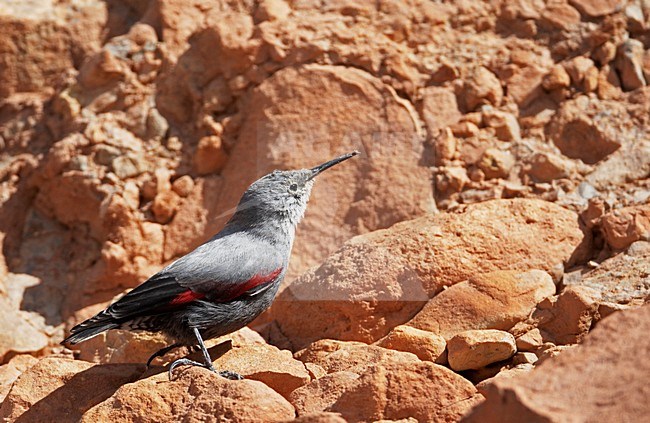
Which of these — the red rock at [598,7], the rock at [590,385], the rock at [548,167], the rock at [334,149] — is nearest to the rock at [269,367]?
the rock at [590,385]

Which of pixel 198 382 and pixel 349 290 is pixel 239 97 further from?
pixel 198 382

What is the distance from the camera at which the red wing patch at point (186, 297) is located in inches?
176

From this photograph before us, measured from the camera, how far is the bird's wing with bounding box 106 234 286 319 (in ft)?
14.8

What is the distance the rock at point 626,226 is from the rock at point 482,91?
1.51m

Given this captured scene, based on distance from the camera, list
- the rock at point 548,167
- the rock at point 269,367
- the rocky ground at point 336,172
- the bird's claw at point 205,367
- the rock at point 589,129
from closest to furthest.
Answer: the bird's claw at point 205,367
the rock at point 269,367
the rocky ground at point 336,172
the rock at point 548,167
the rock at point 589,129

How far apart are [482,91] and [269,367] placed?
9.99ft

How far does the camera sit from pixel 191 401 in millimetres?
3869

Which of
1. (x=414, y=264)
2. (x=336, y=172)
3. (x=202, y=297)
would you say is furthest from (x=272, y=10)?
(x=202, y=297)

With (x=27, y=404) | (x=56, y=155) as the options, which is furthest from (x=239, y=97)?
(x=27, y=404)

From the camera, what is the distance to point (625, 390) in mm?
2758

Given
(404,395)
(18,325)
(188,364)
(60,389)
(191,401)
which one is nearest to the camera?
(404,395)

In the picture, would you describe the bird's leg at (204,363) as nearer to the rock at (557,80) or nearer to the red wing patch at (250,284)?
the red wing patch at (250,284)

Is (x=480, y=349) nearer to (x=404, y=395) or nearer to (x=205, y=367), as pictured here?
(x=404, y=395)

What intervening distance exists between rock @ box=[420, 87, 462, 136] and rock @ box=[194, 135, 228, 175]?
1525 mm
